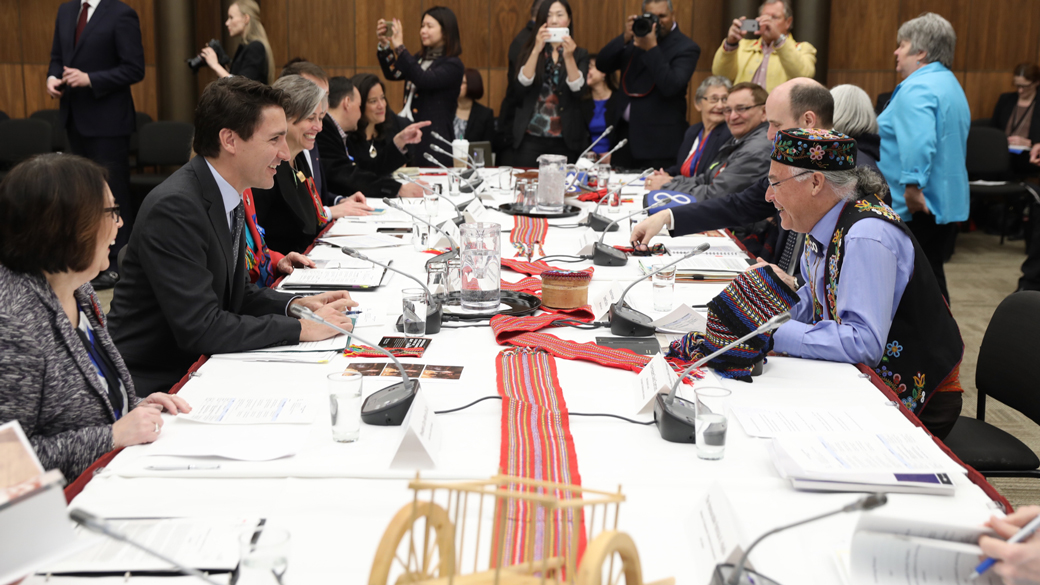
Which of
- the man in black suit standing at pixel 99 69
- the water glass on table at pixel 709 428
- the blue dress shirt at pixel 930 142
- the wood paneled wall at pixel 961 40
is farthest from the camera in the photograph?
the wood paneled wall at pixel 961 40

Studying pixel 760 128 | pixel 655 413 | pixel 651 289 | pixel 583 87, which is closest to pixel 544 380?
pixel 655 413

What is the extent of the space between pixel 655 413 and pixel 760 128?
2.57 metres

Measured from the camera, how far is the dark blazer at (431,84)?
5.36 metres

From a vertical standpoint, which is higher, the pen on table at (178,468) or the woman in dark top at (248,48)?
the woman in dark top at (248,48)

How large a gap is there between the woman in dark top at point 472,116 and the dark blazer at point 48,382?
468cm

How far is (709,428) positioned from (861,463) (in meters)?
0.24

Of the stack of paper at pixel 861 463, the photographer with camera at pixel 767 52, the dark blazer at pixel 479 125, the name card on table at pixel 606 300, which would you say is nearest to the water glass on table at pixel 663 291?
the name card on table at pixel 606 300

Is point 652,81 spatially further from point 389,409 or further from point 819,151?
point 389,409

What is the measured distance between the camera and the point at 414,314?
2082 millimetres

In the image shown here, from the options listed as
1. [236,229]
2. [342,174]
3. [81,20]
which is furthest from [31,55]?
[236,229]

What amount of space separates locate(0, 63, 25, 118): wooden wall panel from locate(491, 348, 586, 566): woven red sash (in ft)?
23.3

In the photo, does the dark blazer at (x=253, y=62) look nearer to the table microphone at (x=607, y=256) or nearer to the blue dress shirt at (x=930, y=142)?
the table microphone at (x=607, y=256)

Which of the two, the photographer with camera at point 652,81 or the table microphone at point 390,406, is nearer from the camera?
the table microphone at point 390,406

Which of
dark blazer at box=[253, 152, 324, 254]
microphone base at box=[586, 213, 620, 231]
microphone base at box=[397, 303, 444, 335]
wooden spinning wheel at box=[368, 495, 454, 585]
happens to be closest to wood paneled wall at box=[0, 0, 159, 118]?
dark blazer at box=[253, 152, 324, 254]
